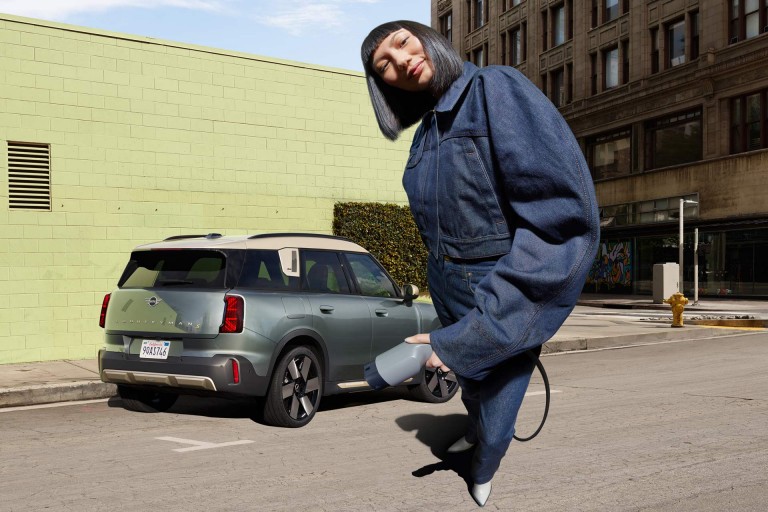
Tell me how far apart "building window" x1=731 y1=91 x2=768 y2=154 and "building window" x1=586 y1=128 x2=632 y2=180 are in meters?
6.52

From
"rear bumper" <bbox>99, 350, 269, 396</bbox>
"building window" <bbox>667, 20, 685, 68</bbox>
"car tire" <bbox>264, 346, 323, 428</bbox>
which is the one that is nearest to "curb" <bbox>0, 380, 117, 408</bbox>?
"rear bumper" <bbox>99, 350, 269, 396</bbox>

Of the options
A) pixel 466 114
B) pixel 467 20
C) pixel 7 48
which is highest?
pixel 467 20

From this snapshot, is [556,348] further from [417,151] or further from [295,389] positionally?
[417,151]

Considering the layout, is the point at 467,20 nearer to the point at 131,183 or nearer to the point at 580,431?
the point at 131,183

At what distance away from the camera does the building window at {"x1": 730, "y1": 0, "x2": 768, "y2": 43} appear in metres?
34.8

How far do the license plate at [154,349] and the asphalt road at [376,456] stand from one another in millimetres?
642

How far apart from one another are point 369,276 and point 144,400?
2.56 m

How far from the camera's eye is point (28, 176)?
13602 millimetres

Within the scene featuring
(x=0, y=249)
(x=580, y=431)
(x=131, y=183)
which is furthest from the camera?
(x=131, y=183)

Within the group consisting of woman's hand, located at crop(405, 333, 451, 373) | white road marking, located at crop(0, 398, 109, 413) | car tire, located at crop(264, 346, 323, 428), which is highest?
woman's hand, located at crop(405, 333, 451, 373)

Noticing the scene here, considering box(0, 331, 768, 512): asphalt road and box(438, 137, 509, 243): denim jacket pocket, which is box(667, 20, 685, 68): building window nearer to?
box(0, 331, 768, 512): asphalt road

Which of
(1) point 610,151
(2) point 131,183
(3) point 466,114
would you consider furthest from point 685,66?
(3) point 466,114

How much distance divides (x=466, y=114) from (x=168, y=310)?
6.48 metres

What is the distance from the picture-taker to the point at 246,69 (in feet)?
52.3
